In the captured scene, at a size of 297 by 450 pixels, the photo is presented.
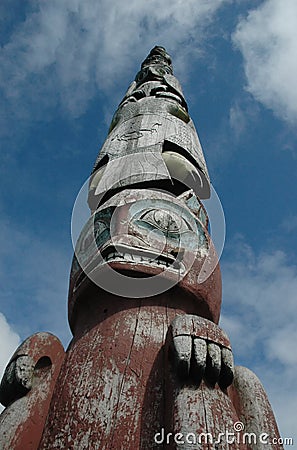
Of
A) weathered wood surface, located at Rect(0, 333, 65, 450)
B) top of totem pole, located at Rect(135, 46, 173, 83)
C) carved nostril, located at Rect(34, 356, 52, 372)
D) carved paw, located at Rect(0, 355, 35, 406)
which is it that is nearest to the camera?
weathered wood surface, located at Rect(0, 333, 65, 450)

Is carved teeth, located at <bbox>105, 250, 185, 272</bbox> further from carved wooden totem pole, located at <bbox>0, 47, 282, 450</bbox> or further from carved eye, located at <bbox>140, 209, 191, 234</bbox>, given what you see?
carved eye, located at <bbox>140, 209, 191, 234</bbox>

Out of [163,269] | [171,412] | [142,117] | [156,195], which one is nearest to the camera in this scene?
[171,412]

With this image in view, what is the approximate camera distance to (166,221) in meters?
3.29

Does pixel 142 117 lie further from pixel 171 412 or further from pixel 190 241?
pixel 171 412

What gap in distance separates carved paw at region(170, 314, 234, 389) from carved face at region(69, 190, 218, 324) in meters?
0.56

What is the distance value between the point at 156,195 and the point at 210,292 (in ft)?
2.86

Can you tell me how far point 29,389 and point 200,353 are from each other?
1.06m

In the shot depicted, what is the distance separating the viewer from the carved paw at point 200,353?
7.36 feet

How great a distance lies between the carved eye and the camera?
10.6 ft

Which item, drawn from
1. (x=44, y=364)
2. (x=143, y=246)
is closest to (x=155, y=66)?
(x=143, y=246)

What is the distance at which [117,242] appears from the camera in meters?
3.01

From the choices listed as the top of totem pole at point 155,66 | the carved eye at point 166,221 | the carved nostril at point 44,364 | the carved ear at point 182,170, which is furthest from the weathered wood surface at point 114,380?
the top of totem pole at point 155,66

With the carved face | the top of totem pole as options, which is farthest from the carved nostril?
the top of totem pole

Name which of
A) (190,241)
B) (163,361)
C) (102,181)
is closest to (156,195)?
(190,241)
